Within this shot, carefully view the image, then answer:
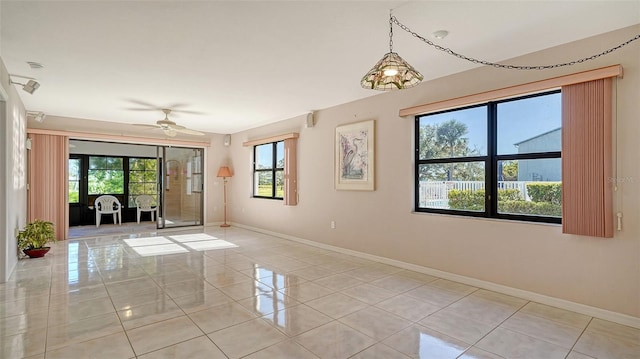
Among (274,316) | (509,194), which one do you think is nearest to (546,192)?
(509,194)

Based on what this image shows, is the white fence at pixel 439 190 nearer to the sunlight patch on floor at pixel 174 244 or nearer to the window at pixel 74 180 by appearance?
the sunlight patch on floor at pixel 174 244

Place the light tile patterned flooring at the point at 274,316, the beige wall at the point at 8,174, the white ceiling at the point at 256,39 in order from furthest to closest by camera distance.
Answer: the beige wall at the point at 8,174, the white ceiling at the point at 256,39, the light tile patterned flooring at the point at 274,316

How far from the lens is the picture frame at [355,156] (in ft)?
15.7

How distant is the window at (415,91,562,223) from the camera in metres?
3.23

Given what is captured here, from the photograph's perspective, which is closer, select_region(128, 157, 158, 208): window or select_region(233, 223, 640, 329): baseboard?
select_region(233, 223, 640, 329): baseboard

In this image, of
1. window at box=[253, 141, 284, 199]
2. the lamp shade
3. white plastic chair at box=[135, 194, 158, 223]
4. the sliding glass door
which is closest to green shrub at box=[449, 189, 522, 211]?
window at box=[253, 141, 284, 199]

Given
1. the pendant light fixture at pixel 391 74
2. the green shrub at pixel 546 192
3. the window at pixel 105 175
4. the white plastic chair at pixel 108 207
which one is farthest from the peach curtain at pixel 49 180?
the green shrub at pixel 546 192

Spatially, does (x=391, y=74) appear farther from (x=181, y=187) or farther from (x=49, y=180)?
(x=181, y=187)

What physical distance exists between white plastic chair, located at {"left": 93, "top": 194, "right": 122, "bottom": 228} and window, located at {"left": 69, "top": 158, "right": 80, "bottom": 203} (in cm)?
48

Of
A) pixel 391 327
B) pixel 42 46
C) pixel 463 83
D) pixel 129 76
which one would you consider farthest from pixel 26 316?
pixel 463 83

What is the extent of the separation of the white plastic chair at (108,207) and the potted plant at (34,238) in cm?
370

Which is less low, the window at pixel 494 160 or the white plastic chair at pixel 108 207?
the window at pixel 494 160

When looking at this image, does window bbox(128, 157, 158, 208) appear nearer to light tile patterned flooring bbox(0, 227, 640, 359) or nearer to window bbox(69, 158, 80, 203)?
window bbox(69, 158, 80, 203)

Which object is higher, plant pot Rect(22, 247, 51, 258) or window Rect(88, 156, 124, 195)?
window Rect(88, 156, 124, 195)
